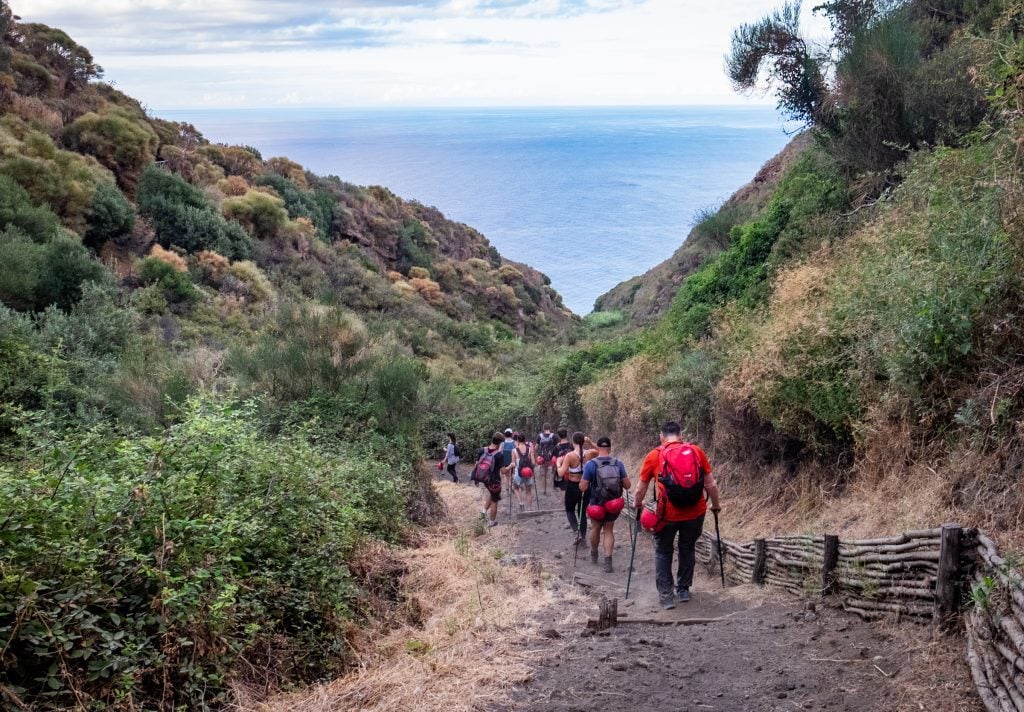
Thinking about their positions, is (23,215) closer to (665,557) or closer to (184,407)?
(184,407)

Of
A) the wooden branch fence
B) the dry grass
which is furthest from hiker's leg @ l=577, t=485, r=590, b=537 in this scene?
the wooden branch fence

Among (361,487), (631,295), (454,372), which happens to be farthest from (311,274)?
(361,487)

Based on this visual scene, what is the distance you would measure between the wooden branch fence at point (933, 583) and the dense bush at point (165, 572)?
13.3 feet

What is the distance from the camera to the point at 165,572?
4824 mm

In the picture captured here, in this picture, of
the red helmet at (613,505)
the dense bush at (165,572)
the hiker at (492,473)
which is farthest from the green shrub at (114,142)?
the dense bush at (165,572)

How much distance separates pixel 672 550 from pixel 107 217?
2947cm

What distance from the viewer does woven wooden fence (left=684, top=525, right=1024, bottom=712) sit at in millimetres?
4238

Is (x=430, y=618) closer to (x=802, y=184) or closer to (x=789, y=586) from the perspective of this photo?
(x=789, y=586)

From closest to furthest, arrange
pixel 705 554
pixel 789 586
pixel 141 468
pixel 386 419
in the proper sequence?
pixel 141 468 → pixel 789 586 → pixel 705 554 → pixel 386 419

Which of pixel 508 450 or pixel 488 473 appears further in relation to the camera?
pixel 508 450

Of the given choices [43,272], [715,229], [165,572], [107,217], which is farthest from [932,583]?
[107,217]

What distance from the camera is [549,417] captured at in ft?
82.7

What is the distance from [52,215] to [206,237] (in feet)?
28.3

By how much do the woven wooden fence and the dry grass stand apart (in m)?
2.46
